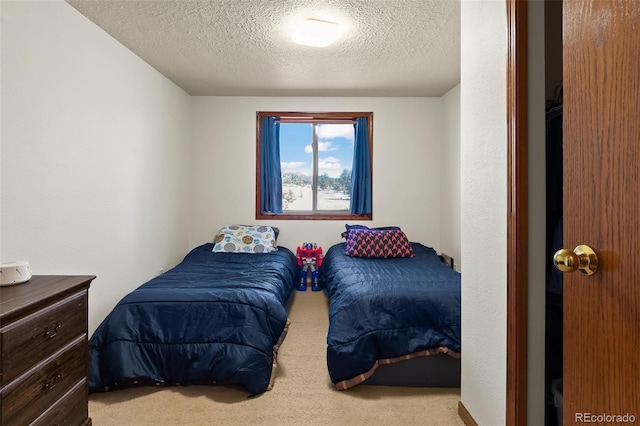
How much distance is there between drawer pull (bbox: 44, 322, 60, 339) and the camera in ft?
4.59

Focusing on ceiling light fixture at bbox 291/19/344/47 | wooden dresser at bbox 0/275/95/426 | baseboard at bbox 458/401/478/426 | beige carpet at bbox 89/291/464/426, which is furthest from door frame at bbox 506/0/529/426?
wooden dresser at bbox 0/275/95/426

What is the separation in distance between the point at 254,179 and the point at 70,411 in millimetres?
3105

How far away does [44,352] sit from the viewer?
1392mm

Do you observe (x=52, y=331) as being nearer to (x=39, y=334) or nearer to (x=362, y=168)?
(x=39, y=334)

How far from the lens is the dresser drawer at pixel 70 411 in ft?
4.65

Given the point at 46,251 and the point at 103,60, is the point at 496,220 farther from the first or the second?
the point at 103,60

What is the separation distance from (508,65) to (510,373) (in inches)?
48.9

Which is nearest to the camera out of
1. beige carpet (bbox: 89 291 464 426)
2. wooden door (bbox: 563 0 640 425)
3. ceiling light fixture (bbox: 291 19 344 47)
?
wooden door (bbox: 563 0 640 425)

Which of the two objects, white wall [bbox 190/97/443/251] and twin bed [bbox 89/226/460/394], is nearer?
twin bed [bbox 89/226/460/394]

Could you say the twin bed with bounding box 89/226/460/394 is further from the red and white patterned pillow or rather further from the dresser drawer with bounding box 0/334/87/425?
the red and white patterned pillow

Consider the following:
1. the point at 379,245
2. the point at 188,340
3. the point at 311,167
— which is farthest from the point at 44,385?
the point at 311,167

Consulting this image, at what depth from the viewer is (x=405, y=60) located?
10.0 feet

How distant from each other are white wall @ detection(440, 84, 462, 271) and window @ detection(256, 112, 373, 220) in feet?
3.03

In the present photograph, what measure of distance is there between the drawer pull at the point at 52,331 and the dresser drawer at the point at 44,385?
97 mm
